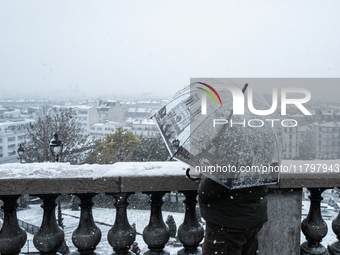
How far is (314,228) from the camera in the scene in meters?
2.77

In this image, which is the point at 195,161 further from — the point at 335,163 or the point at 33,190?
the point at 335,163

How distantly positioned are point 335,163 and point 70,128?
2884cm

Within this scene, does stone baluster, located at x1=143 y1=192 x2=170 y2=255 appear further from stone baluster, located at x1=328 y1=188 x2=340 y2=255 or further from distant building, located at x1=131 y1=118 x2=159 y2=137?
distant building, located at x1=131 y1=118 x2=159 y2=137

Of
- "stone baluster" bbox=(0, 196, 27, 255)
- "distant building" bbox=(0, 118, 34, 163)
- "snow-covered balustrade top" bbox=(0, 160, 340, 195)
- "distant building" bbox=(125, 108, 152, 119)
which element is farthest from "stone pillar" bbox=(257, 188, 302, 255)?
"distant building" bbox=(125, 108, 152, 119)

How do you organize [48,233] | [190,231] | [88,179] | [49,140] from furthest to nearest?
1. [49,140]
2. [190,231]
3. [48,233]
4. [88,179]

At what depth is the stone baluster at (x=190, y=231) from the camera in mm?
2641

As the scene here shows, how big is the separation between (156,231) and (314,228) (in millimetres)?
1398

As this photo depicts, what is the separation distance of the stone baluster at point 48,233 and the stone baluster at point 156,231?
0.71 metres

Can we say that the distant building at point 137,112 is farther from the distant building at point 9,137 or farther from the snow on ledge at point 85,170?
the snow on ledge at point 85,170

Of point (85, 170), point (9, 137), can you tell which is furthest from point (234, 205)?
point (9, 137)

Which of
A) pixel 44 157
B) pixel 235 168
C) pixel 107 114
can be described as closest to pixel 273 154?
pixel 235 168

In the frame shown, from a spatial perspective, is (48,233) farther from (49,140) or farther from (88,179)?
(49,140)

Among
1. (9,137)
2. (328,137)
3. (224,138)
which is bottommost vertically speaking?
(9,137)

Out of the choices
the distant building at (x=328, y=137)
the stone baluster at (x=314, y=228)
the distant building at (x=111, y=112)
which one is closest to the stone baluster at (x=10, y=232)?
the stone baluster at (x=314, y=228)
